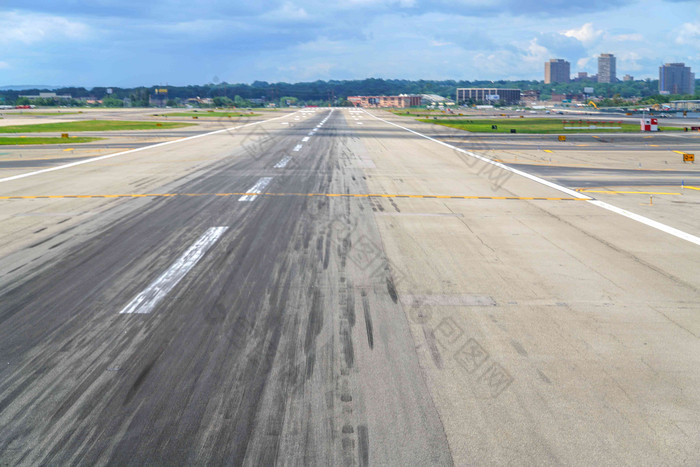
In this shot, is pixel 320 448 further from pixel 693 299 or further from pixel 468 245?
pixel 468 245

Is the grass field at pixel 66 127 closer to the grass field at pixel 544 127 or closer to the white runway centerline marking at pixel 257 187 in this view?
the grass field at pixel 544 127

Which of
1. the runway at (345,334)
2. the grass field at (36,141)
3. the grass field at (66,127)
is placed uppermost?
the grass field at (66,127)

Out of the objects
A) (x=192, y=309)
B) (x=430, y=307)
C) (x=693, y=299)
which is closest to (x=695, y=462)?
(x=430, y=307)

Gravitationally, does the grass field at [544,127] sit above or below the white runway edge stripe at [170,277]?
above

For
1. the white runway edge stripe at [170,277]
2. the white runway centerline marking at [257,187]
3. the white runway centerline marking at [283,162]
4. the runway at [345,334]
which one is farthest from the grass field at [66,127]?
the white runway edge stripe at [170,277]

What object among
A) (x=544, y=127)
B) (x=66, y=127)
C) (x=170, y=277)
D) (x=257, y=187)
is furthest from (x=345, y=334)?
(x=544, y=127)

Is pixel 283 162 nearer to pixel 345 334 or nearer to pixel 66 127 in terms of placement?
pixel 345 334
